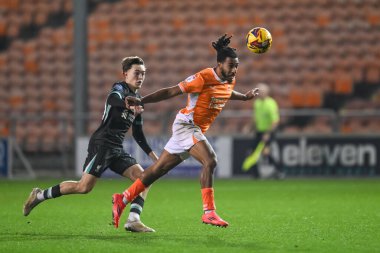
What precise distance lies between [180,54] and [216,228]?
45.5ft

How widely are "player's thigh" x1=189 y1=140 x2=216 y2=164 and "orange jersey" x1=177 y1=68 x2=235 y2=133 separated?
33 centimetres

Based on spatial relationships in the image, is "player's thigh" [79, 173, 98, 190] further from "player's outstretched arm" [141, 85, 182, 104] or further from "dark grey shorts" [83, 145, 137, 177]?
"player's outstretched arm" [141, 85, 182, 104]

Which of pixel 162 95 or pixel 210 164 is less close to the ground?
pixel 162 95

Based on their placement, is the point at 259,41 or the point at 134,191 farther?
the point at 259,41

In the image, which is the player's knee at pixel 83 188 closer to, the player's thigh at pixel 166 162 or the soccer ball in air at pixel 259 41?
the player's thigh at pixel 166 162

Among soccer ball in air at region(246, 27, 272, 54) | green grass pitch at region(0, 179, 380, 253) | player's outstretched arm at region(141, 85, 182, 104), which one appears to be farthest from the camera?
soccer ball in air at region(246, 27, 272, 54)

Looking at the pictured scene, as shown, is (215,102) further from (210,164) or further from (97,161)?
(97,161)

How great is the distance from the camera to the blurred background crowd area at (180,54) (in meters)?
19.9

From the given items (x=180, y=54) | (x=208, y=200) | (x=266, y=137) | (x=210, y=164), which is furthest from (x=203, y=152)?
(x=180, y=54)

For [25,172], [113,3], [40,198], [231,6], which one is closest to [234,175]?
[25,172]

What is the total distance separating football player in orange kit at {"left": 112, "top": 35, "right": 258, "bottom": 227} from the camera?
25.9ft

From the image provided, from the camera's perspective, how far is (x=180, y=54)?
21766mm

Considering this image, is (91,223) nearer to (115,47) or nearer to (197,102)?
(197,102)

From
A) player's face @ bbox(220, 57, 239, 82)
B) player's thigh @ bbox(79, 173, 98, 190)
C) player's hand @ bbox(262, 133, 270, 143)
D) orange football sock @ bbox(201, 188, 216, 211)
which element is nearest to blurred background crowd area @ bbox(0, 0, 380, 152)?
player's hand @ bbox(262, 133, 270, 143)
